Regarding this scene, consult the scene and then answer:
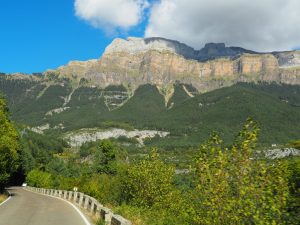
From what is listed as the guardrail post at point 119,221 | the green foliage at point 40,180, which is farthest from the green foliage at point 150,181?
the green foliage at point 40,180

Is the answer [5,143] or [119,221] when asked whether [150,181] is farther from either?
[5,143]

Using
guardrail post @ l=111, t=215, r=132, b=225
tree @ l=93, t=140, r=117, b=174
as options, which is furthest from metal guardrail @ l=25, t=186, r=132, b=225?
tree @ l=93, t=140, r=117, b=174

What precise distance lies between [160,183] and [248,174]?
55.3 ft

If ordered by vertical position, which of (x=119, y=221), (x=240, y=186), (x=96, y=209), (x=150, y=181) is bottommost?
(x=96, y=209)

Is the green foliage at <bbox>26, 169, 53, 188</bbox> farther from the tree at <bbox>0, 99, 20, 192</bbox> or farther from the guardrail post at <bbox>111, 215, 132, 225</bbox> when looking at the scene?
the guardrail post at <bbox>111, 215, 132, 225</bbox>

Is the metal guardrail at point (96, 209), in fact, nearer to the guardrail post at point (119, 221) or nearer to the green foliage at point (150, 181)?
the guardrail post at point (119, 221)

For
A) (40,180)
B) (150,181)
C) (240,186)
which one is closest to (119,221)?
(240,186)

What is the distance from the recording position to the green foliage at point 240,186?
10484 millimetres

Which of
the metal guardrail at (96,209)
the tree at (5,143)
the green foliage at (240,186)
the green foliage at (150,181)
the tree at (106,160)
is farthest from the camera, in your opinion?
the tree at (106,160)

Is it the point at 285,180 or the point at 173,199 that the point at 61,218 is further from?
the point at 285,180

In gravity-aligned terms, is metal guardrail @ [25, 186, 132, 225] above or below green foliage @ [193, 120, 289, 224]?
below

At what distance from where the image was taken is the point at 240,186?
432 inches

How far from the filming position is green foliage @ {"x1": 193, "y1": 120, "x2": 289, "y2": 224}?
34.4 ft

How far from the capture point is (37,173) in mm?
97625
